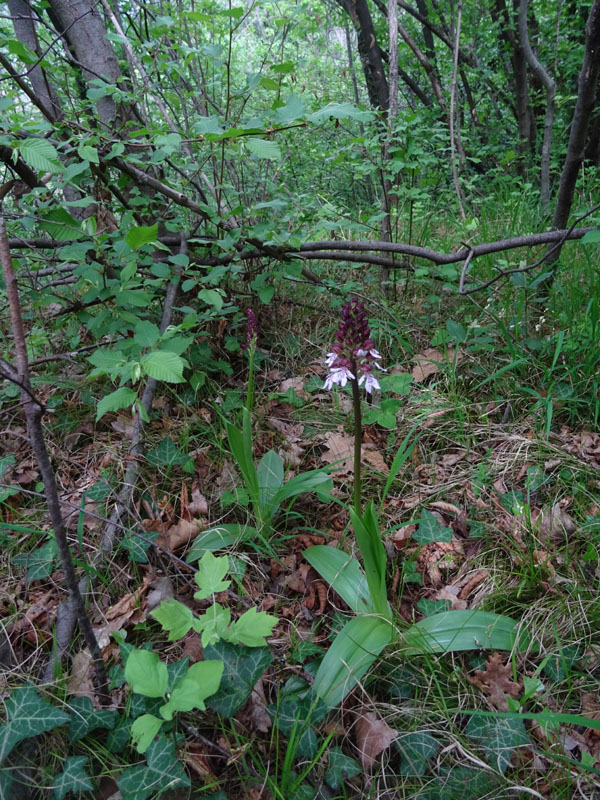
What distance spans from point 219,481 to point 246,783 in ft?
3.27

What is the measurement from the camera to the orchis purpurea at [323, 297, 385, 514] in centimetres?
130

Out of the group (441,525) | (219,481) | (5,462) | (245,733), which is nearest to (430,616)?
(441,525)

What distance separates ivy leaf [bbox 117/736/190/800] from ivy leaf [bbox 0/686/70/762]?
20 cm

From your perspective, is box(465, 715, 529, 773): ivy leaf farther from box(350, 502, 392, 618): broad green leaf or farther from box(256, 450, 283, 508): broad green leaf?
box(256, 450, 283, 508): broad green leaf

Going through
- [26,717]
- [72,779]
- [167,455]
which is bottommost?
[72,779]

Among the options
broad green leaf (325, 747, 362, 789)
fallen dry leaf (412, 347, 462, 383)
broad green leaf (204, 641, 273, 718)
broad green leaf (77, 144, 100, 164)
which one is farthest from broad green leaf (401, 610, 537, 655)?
broad green leaf (77, 144, 100, 164)

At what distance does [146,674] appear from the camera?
3.27ft

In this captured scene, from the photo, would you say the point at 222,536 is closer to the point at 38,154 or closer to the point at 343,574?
the point at 343,574

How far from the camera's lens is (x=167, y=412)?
7.12 feet

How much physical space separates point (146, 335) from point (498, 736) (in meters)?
1.44

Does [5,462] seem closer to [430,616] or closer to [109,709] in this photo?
[109,709]

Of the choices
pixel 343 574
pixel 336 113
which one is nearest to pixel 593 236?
pixel 336 113

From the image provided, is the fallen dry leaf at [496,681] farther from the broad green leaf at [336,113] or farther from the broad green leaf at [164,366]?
the broad green leaf at [336,113]

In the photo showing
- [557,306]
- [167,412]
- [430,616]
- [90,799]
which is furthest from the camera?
[557,306]
